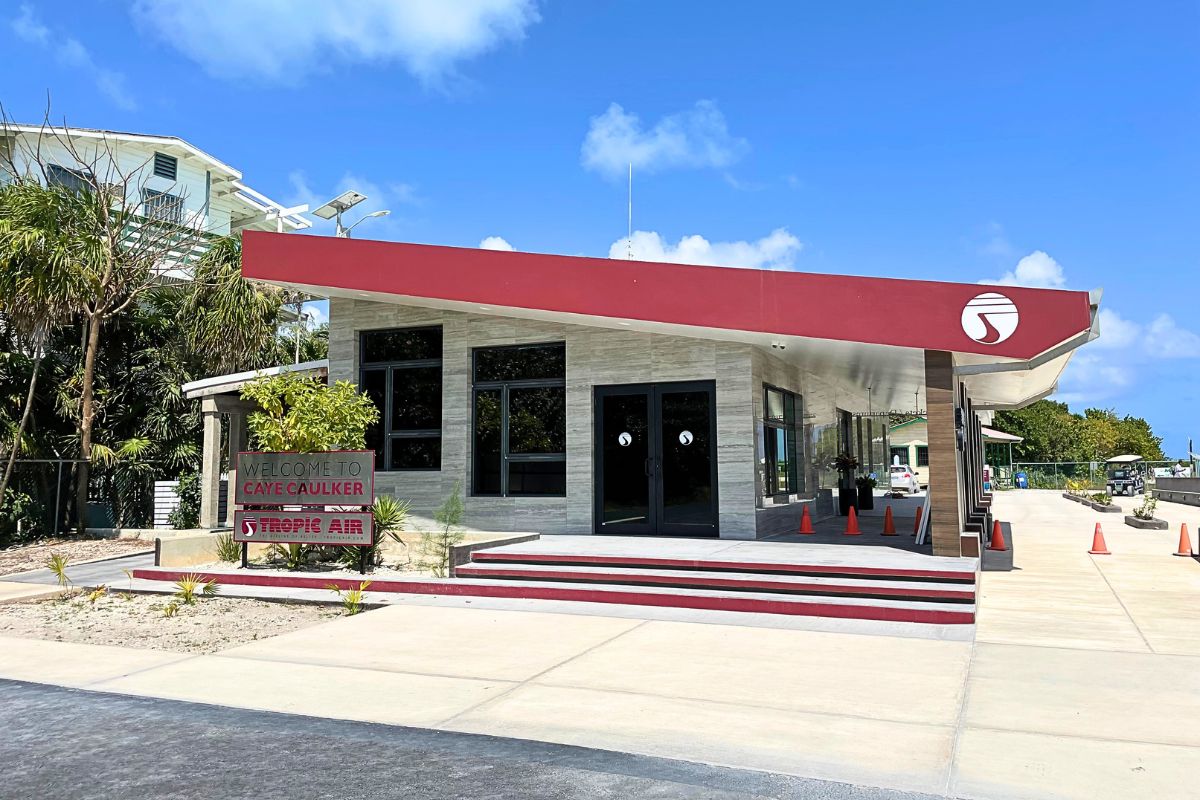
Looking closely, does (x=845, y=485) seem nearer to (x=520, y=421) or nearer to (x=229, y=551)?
(x=520, y=421)

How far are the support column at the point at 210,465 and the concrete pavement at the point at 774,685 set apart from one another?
30.9 feet

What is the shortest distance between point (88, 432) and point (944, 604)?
17583mm

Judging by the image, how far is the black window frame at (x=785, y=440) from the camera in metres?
14.7

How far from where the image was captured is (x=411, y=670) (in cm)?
681

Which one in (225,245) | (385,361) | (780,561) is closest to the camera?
(780,561)

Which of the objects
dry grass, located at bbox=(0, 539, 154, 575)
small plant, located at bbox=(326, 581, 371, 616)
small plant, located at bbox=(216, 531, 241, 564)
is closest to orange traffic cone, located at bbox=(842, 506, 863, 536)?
small plant, located at bbox=(326, 581, 371, 616)

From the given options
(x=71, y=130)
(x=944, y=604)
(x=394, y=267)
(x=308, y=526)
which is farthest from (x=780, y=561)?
(x=71, y=130)

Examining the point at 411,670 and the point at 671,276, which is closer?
the point at 411,670

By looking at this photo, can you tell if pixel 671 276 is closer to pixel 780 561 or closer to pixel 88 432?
pixel 780 561

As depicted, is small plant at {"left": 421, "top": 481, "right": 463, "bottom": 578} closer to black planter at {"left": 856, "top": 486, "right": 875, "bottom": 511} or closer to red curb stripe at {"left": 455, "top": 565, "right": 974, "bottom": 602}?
red curb stripe at {"left": 455, "top": 565, "right": 974, "bottom": 602}

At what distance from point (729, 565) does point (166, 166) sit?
2929 cm

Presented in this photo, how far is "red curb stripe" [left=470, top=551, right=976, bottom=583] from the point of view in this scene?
9.41 meters

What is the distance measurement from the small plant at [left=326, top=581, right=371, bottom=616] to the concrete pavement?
26cm

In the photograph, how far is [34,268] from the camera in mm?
16688
